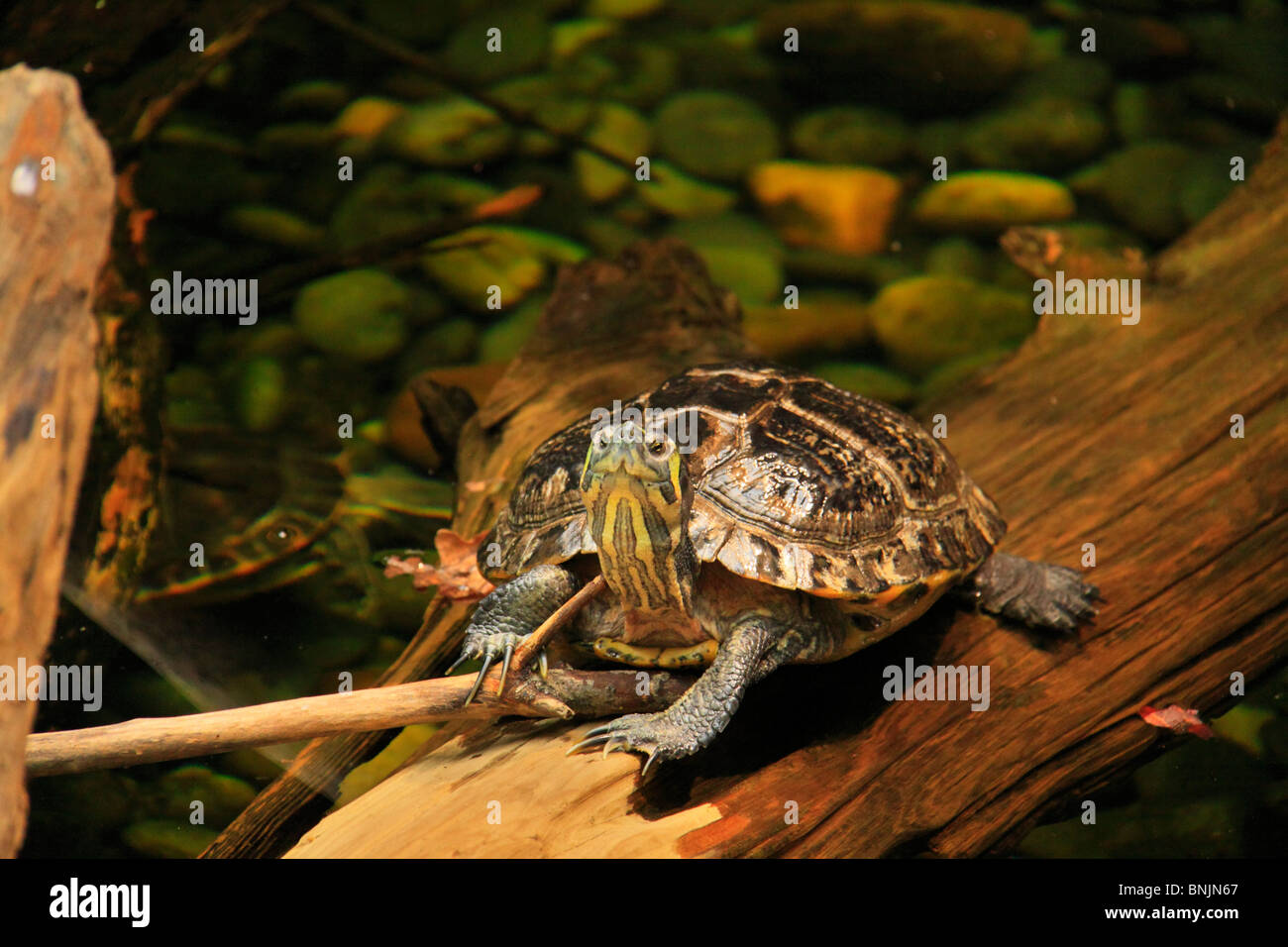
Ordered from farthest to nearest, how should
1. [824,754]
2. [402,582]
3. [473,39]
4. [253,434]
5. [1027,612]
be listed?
1. [473,39]
2. [253,434]
3. [402,582]
4. [1027,612]
5. [824,754]

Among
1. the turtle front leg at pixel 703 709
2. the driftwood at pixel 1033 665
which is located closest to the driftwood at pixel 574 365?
the driftwood at pixel 1033 665

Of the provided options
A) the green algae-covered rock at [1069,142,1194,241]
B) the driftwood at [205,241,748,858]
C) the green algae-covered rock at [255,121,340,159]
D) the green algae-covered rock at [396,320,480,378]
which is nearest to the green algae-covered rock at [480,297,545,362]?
the green algae-covered rock at [396,320,480,378]

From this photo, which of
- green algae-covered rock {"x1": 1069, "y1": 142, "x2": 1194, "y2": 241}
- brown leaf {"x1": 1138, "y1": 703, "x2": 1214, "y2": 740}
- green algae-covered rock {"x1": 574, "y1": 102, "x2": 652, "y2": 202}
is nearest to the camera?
brown leaf {"x1": 1138, "y1": 703, "x2": 1214, "y2": 740}

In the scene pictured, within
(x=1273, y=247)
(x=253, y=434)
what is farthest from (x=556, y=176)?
(x=1273, y=247)

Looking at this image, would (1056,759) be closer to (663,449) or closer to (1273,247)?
(663,449)

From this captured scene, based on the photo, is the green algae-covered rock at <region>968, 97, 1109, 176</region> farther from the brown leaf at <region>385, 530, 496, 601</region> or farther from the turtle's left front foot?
the turtle's left front foot

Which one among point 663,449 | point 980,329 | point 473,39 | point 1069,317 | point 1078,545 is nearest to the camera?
point 663,449

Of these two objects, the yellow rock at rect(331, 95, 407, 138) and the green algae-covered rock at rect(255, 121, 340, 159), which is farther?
the yellow rock at rect(331, 95, 407, 138)

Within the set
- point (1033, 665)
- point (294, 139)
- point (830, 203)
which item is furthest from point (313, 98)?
point (1033, 665)
